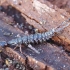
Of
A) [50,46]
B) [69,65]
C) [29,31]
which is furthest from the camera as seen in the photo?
[29,31]

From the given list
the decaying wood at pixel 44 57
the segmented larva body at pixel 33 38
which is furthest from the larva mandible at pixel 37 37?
the decaying wood at pixel 44 57

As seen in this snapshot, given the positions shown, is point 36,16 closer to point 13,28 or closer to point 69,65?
point 13,28

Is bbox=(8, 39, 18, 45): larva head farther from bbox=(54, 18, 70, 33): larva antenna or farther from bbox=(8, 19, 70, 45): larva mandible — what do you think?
bbox=(54, 18, 70, 33): larva antenna

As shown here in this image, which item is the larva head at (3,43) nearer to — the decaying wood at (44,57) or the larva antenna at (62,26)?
the decaying wood at (44,57)

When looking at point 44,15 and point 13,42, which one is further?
point 44,15

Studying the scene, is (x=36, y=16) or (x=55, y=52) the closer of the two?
(x=55, y=52)

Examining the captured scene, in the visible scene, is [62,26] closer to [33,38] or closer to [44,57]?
[33,38]

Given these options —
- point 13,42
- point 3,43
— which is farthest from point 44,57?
point 3,43

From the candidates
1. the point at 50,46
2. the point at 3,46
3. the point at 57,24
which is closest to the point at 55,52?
the point at 50,46
